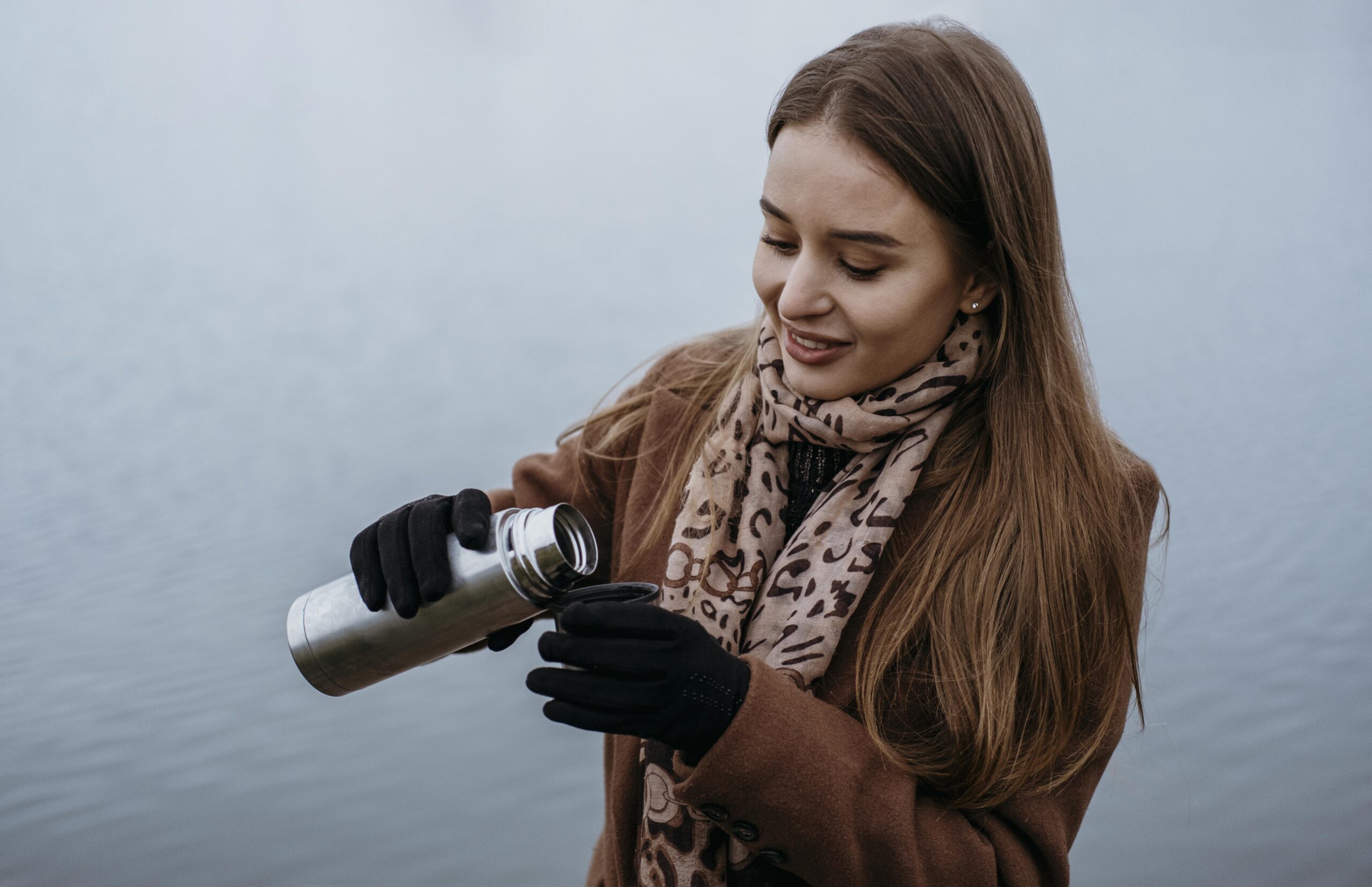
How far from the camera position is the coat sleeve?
0.83m

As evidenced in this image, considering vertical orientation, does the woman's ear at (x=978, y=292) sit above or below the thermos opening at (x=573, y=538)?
above

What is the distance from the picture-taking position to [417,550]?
0.84 m

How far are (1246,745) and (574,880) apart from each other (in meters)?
1.54

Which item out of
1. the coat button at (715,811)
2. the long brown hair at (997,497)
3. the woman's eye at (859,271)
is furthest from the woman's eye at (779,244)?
the coat button at (715,811)

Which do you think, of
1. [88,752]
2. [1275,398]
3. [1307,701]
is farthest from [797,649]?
[1275,398]

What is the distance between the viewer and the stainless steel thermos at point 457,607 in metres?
0.80

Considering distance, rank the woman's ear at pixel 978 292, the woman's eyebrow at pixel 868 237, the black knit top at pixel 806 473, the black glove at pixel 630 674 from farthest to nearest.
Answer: the black knit top at pixel 806 473 → the woman's ear at pixel 978 292 → the woman's eyebrow at pixel 868 237 → the black glove at pixel 630 674

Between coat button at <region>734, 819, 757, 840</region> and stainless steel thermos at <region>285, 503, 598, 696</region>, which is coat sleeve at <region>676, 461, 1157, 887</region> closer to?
coat button at <region>734, 819, 757, 840</region>

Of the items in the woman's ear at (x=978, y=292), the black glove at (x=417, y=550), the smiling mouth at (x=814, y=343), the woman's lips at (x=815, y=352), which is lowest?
the black glove at (x=417, y=550)

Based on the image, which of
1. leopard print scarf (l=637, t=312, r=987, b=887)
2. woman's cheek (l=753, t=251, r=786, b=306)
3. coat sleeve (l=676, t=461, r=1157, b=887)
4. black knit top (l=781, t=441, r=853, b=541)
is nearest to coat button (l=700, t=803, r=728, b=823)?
coat sleeve (l=676, t=461, r=1157, b=887)

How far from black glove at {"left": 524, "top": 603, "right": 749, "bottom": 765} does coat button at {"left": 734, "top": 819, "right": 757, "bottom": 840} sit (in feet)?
0.34

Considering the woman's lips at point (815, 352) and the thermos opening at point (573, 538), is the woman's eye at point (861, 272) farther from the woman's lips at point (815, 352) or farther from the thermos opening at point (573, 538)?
the thermos opening at point (573, 538)

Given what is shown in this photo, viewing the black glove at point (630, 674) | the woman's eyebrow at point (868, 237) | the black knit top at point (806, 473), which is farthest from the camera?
the black knit top at point (806, 473)

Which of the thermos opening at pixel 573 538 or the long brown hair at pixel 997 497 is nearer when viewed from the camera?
the thermos opening at pixel 573 538
